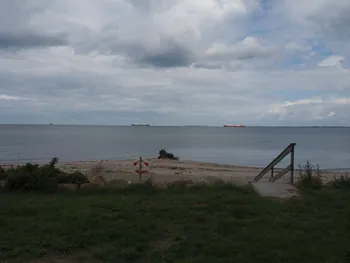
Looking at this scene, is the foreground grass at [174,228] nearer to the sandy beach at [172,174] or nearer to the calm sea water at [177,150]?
the sandy beach at [172,174]

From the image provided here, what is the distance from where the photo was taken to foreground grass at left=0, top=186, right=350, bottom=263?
488cm

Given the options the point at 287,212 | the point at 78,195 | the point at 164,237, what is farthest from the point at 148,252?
the point at 78,195

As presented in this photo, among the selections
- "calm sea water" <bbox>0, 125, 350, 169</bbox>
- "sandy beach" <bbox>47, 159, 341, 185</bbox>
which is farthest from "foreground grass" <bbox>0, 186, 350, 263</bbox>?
"calm sea water" <bbox>0, 125, 350, 169</bbox>

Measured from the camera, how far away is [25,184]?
30.7ft

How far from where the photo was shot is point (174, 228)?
6.00m

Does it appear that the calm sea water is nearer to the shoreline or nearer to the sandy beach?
the shoreline

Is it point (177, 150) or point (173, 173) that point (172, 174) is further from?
point (177, 150)

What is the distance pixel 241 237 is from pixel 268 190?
4170 millimetres

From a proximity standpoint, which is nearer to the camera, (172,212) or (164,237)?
(164,237)

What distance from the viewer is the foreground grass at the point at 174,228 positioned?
4883 millimetres

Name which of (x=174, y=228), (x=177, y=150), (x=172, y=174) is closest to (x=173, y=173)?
(x=172, y=174)

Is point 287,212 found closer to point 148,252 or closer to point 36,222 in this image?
point 148,252

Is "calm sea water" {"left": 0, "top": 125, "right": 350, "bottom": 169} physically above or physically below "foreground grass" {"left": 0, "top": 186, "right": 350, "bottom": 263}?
below

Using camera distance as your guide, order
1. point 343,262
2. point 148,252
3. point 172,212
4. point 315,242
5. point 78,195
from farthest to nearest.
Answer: point 78,195, point 172,212, point 315,242, point 148,252, point 343,262
